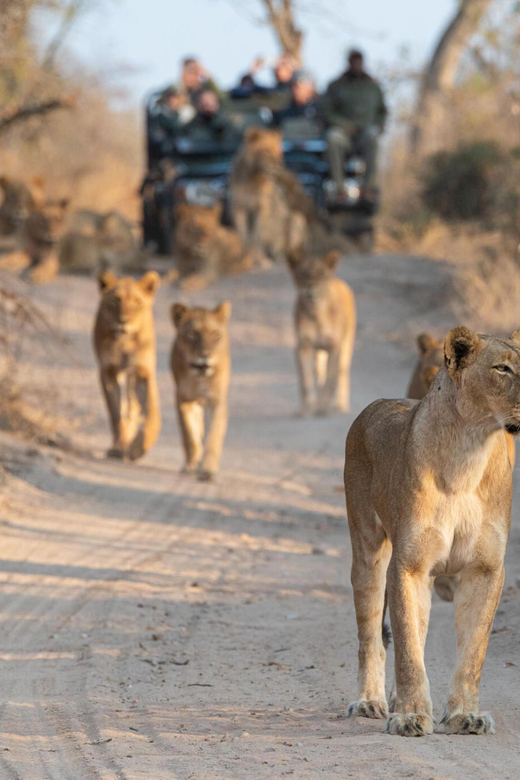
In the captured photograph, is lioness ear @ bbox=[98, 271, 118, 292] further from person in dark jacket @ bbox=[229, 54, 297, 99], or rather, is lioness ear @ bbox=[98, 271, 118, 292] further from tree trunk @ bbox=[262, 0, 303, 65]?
tree trunk @ bbox=[262, 0, 303, 65]

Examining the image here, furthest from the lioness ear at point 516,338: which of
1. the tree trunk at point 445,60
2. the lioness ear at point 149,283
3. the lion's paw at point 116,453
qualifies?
the tree trunk at point 445,60

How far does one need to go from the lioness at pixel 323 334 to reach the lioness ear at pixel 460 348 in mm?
7047

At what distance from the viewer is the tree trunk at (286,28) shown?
2511 centimetres

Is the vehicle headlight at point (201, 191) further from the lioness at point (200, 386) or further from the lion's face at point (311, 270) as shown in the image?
the lioness at point (200, 386)

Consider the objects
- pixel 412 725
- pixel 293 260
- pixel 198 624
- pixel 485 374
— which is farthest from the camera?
pixel 293 260

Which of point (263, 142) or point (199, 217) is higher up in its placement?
point (263, 142)

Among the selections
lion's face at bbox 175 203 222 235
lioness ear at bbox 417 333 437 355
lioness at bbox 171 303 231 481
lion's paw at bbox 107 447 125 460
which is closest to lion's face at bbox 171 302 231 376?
lioness at bbox 171 303 231 481

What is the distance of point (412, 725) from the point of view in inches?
151

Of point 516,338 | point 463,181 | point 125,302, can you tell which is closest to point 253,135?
point 463,181

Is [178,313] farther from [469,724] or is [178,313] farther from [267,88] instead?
[267,88]

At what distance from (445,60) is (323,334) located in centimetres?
1677

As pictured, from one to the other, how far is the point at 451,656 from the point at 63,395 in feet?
22.9

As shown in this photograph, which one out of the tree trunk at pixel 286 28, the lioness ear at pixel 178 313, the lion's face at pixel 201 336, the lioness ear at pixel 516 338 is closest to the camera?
the lioness ear at pixel 516 338

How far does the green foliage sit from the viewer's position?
711 inches
